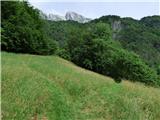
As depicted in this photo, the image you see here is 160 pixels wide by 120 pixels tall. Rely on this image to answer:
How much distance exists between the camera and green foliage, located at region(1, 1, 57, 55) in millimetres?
43562

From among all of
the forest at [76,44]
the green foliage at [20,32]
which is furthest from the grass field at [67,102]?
the green foliage at [20,32]

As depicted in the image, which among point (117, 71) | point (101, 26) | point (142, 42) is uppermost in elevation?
point (101, 26)

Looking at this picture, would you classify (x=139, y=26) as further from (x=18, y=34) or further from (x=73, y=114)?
(x=73, y=114)

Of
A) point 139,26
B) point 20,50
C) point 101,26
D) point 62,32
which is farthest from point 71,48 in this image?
point 139,26

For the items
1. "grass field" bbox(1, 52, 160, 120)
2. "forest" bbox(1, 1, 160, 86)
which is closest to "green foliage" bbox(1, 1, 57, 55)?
"forest" bbox(1, 1, 160, 86)

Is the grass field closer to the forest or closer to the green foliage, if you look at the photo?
the forest

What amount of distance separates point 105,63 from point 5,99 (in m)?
47.6

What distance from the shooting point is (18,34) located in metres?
44.1

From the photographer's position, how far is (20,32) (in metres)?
44.4

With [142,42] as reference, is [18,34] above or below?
above

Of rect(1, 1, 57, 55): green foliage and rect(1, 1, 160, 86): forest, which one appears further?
rect(1, 1, 160, 86): forest

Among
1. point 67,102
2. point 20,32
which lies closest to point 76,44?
point 20,32

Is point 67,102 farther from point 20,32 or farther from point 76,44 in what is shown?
point 76,44

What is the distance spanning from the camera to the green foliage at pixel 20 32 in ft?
143
